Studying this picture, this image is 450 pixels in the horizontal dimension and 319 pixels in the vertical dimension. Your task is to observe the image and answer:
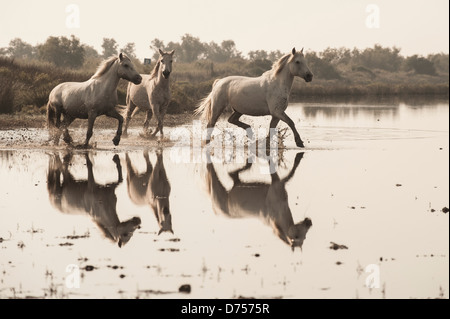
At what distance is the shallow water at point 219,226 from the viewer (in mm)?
7590

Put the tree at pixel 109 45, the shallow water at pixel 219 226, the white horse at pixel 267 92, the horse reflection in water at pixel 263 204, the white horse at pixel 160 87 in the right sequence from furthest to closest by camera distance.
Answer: the tree at pixel 109 45 < the white horse at pixel 160 87 < the white horse at pixel 267 92 < the horse reflection in water at pixel 263 204 < the shallow water at pixel 219 226

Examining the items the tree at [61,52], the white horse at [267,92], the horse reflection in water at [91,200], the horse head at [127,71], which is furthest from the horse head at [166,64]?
the tree at [61,52]

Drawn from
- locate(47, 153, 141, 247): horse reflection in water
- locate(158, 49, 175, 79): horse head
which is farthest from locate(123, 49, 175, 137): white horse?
locate(47, 153, 141, 247): horse reflection in water

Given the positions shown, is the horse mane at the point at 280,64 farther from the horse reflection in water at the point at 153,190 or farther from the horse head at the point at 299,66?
the horse reflection in water at the point at 153,190

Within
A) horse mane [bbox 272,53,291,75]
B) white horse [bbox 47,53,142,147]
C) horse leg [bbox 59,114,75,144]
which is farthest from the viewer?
horse leg [bbox 59,114,75,144]

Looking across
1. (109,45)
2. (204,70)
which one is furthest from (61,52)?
(109,45)

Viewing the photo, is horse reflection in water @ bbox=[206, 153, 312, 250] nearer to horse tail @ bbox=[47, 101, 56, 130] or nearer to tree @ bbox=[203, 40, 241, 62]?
horse tail @ bbox=[47, 101, 56, 130]

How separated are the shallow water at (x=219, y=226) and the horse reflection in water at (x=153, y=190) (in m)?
0.02

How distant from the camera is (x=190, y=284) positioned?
24.6 feet

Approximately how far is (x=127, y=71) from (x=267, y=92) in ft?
9.81

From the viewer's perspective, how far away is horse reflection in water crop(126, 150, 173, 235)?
1068 cm

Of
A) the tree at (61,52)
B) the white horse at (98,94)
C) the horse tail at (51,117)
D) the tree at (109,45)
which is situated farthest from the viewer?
the tree at (109,45)

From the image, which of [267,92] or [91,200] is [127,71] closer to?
[267,92]

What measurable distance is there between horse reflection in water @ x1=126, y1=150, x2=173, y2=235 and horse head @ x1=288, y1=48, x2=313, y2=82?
3717mm
